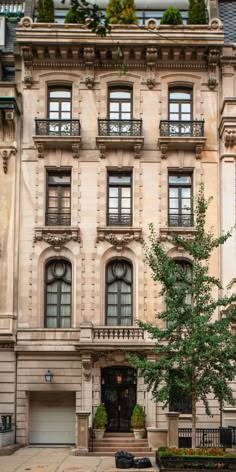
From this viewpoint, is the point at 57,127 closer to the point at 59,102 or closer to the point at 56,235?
the point at 59,102

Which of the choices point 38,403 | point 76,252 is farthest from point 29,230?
point 38,403

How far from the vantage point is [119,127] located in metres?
31.8

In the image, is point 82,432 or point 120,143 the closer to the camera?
point 82,432

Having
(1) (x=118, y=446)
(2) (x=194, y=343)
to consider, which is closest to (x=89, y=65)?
(2) (x=194, y=343)

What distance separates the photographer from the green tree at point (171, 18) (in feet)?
107

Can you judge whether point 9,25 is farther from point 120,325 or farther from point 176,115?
point 120,325

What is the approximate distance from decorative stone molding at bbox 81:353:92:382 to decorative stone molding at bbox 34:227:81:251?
467 centimetres

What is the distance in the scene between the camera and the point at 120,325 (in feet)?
101

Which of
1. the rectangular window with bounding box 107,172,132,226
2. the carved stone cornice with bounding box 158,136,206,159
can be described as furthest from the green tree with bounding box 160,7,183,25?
the rectangular window with bounding box 107,172,132,226

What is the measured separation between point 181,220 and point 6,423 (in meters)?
11.0

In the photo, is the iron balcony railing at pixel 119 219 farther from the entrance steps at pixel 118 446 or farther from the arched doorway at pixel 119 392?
the entrance steps at pixel 118 446

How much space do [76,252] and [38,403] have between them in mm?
6444

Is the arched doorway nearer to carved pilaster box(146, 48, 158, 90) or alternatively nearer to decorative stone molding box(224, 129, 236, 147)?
decorative stone molding box(224, 129, 236, 147)

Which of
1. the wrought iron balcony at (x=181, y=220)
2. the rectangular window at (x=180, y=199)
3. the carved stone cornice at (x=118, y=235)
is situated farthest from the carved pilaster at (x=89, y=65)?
the wrought iron balcony at (x=181, y=220)
